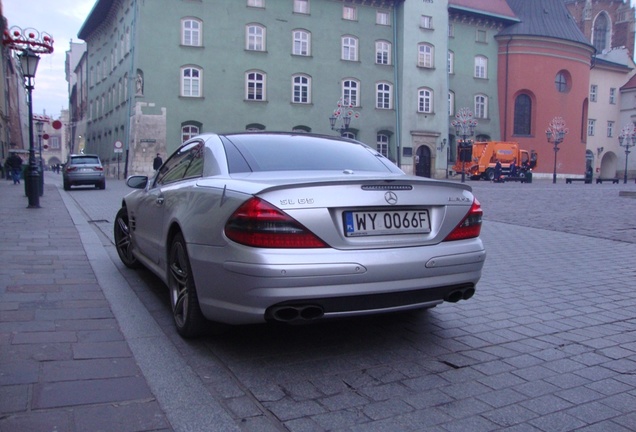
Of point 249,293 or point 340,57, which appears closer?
point 249,293

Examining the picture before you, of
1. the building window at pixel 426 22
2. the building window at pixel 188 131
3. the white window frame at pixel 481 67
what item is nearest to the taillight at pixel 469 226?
the building window at pixel 188 131

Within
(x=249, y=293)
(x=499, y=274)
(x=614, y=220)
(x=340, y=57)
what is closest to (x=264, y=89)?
(x=340, y=57)

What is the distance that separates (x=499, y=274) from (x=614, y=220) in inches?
300

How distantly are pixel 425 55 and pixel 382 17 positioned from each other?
4.42 m

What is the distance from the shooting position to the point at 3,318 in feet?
15.5

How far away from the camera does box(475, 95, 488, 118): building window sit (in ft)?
165

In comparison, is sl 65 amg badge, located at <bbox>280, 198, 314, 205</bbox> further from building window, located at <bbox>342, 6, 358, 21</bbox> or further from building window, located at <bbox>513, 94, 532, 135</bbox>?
building window, located at <bbox>513, 94, 532, 135</bbox>

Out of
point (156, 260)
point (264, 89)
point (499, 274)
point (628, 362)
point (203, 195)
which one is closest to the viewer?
point (628, 362)

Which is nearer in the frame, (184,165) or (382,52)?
(184,165)

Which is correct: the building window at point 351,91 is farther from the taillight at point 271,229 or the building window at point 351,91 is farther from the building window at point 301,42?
the taillight at point 271,229

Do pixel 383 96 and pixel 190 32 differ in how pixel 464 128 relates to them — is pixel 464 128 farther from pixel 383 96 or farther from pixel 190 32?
pixel 190 32

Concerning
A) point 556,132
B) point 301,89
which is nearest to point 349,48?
point 301,89

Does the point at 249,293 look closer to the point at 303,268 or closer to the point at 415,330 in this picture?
the point at 303,268

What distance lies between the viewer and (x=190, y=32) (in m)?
38.6
